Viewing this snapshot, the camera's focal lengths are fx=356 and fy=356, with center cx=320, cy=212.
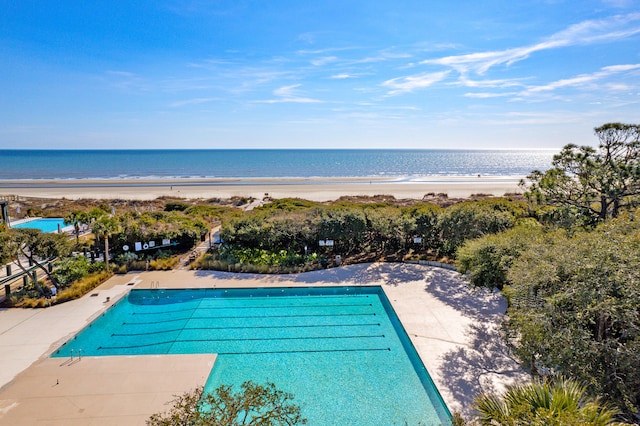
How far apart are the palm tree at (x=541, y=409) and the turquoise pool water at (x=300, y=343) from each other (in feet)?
10.5

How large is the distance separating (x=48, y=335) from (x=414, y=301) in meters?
12.0

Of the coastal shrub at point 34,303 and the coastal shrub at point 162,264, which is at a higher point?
the coastal shrub at point 162,264

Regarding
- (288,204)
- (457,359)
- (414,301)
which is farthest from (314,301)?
(288,204)

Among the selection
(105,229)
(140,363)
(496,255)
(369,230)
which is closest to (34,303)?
(105,229)

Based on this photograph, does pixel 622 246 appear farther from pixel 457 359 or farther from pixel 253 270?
pixel 253 270

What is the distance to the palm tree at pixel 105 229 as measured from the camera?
629 inches

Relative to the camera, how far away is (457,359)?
9547mm

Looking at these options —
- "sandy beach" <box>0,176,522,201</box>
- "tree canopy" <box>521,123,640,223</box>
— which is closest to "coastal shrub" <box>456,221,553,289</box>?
"tree canopy" <box>521,123,640,223</box>

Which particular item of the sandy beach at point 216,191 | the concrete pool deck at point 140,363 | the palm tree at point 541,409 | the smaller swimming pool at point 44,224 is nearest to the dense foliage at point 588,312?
the palm tree at point 541,409

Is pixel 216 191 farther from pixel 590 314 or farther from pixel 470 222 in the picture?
pixel 590 314

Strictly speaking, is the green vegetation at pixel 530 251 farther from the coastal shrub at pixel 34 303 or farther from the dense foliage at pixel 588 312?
the coastal shrub at pixel 34 303

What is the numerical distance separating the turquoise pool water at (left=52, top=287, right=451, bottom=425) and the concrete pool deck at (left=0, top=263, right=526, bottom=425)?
0.48 metres

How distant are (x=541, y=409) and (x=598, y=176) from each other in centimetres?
1171

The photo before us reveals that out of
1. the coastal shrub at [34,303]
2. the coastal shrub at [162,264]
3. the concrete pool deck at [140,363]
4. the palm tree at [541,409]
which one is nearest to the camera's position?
the palm tree at [541,409]
